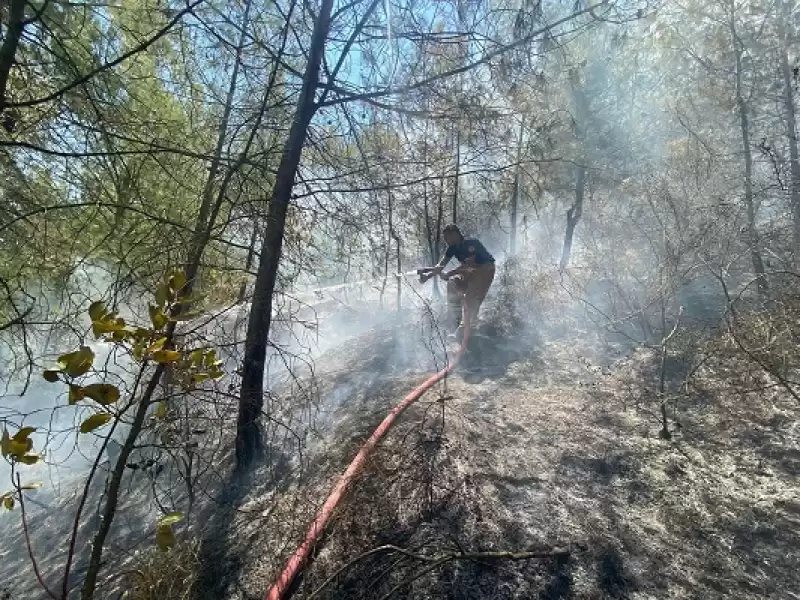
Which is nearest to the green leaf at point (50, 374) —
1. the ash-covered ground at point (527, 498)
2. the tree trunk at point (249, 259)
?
the ash-covered ground at point (527, 498)

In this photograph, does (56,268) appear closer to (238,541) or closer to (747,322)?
(238,541)

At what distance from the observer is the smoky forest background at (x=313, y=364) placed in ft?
7.11

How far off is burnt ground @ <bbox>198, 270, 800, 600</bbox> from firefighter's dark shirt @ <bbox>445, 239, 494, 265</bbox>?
269 cm

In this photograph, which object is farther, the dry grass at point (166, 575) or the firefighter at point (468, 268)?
the firefighter at point (468, 268)

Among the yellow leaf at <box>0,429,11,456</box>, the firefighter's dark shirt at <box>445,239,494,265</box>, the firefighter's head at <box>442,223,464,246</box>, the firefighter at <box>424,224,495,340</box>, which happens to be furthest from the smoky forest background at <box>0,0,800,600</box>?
the firefighter's head at <box>442,223,464,246</box>

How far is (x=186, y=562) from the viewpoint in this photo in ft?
8.32

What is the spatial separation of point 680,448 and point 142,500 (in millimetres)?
4423

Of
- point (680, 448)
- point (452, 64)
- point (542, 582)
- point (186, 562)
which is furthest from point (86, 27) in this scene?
point (680, 448)

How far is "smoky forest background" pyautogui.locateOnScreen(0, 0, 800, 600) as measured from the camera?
217cm

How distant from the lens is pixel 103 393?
1.31m

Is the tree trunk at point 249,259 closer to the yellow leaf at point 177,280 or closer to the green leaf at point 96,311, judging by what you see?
the yellow leaf at point 177,280

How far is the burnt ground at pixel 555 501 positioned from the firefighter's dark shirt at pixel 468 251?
2690 mm

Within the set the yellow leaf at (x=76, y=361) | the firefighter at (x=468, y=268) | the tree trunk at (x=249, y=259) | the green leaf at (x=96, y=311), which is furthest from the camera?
the firefighter at (x=468, y=268)

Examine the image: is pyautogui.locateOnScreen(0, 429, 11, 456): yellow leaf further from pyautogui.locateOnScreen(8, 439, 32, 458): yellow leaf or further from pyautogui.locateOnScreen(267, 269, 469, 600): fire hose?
pyautogui.locateOnScreen(267, 269, 469, 600): fire hose
